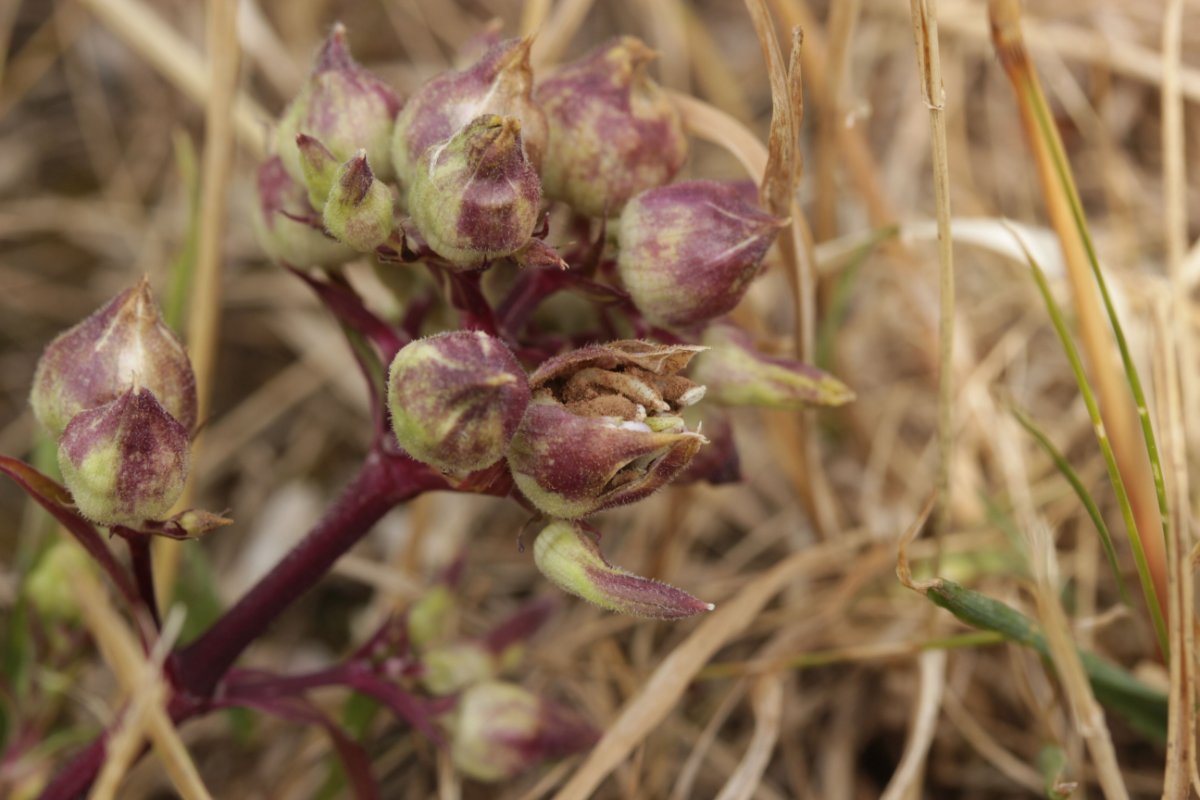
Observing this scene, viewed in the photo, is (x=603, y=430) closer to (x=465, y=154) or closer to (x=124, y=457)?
(x=465, y=154)

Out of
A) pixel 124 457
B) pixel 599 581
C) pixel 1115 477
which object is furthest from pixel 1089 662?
pixel 124 457

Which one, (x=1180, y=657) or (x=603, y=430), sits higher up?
(x=603, y=430)

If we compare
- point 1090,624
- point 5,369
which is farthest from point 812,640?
point 5,369

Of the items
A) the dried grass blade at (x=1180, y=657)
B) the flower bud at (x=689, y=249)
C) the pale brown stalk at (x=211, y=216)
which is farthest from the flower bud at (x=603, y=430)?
the pale brown stalk at (x=211, y=216)

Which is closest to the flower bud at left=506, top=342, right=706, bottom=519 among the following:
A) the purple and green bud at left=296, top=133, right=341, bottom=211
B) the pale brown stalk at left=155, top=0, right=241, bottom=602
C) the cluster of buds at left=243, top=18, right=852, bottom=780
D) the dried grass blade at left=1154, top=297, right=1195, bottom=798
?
the cluster of buds at left=243, top=18, right=852, bottom=780

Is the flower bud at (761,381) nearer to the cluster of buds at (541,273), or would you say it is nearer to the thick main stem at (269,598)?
the cluster of buds at (541,273)

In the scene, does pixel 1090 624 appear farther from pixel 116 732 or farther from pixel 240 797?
pixel 240 797
